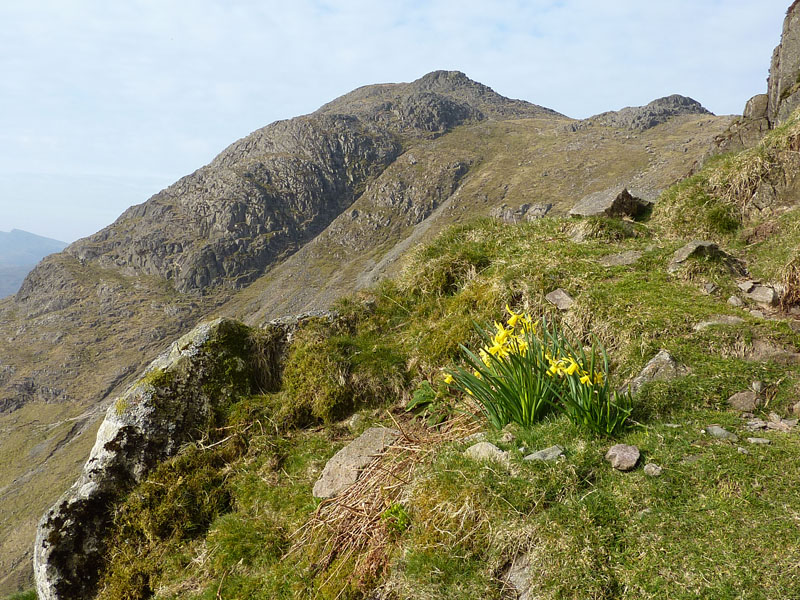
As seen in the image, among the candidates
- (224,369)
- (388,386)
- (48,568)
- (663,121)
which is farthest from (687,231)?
(663,121)

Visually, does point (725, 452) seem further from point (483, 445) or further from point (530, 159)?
point (530, 159)

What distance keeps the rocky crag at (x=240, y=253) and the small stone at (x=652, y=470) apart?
111921 millimetres

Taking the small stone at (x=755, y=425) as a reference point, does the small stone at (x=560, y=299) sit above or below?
above

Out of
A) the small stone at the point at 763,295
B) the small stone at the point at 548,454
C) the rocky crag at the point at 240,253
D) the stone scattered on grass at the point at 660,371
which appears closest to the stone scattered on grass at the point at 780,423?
the stone scattered on grass at the point at 660,371

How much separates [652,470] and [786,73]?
17.4 m

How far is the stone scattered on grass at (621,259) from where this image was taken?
708 cm

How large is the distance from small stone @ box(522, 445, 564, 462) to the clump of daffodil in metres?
0.42

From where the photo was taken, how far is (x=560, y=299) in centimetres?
641

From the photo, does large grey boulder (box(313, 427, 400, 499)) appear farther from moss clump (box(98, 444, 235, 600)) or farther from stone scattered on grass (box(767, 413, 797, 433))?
stone scattered on grass (box(767, 413, 797, 433))

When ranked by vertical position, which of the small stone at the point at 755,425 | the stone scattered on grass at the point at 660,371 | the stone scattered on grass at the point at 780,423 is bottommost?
the stone scattered on grass at the point at 780,423

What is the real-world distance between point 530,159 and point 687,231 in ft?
568

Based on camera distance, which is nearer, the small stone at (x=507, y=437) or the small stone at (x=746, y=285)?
the small stone at (x=507, y=437)

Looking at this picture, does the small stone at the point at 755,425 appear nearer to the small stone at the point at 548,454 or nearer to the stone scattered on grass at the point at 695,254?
the small stone at the point at 548,454

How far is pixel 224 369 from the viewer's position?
6.36 meters
